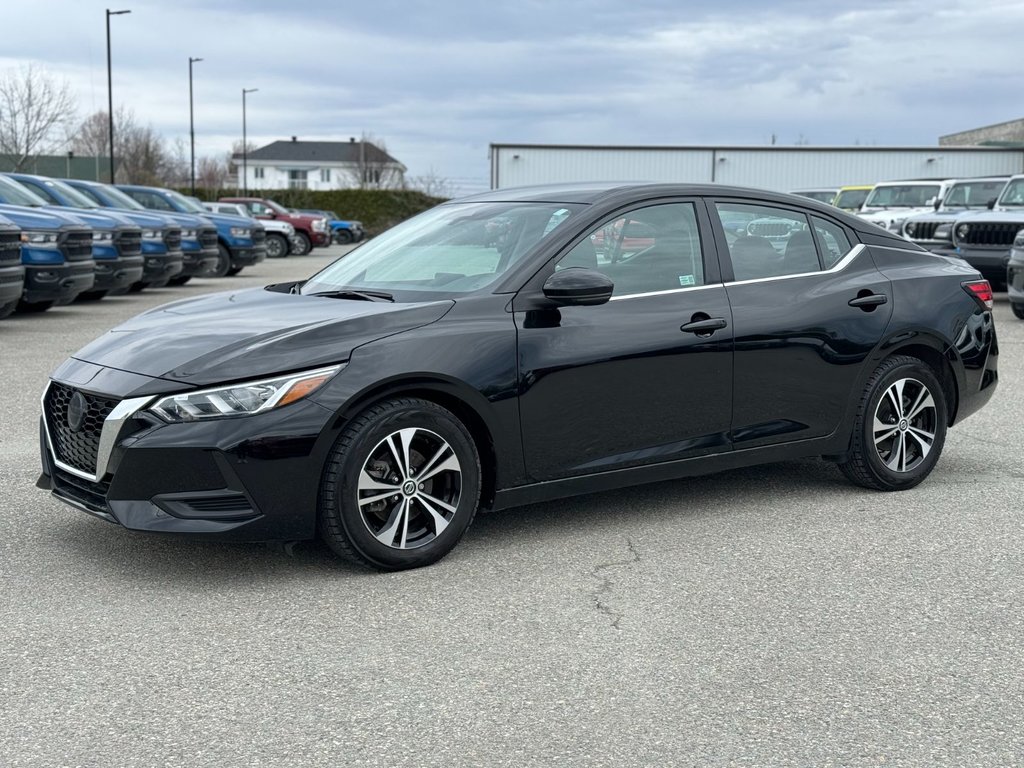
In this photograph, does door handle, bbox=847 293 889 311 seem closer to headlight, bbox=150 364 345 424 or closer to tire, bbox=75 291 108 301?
headlight, bbox=150 364 345 424

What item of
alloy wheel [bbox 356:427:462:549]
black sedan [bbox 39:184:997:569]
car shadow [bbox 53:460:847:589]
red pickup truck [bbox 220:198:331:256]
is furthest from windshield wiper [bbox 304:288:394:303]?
red pickup truck [bbox 220:198:331:256]

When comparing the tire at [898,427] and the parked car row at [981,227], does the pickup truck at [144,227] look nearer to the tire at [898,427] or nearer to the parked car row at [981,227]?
the parked car row at [981,227]

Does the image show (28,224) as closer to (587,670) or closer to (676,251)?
(676,251)

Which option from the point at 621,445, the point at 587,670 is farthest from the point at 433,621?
the point at 621,445

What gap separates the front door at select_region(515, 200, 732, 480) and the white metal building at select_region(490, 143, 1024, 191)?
44.6 metres

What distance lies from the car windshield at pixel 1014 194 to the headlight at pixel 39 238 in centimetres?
1281

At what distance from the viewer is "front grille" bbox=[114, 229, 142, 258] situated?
1753 centimetres

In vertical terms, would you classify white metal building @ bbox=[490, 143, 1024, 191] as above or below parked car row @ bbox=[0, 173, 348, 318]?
above

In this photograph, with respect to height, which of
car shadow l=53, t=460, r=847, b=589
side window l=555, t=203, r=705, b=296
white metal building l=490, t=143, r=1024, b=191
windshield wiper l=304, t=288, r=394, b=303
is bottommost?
car shadow l=53, t=460, r=847, b=589

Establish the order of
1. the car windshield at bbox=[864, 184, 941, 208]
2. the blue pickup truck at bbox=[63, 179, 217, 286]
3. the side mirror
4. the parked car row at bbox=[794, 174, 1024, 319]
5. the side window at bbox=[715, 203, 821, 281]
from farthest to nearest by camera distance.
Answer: the car windshield at bbox=[864, 184, 941, 208], the blue pickup truck at bbox=[63, 179, 217, 286], the parked car row at bbox=[794, 174, 1024, 319], the side window at bbox=[715, 203, 821, 281], the side mirror

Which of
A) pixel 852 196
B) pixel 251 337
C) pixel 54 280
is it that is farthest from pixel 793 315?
pixel 852 196

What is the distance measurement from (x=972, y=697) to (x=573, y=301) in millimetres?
2147

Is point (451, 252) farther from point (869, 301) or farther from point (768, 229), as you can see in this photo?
point (869, 301)

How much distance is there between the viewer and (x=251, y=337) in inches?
186
